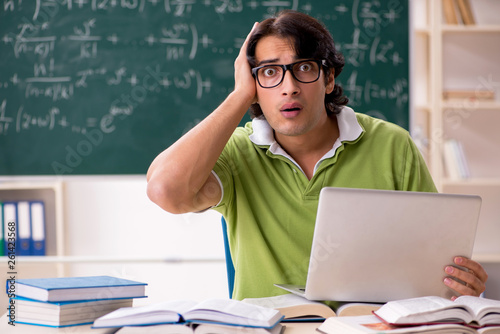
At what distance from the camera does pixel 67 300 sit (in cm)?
105

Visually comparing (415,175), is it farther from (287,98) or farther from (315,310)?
(315,310)

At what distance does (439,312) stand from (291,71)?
31.8 inches

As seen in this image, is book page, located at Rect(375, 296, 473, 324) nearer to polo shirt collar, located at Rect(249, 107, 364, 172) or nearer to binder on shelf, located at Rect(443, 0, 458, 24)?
polo shirt collar, located at Rect(249, 107, 364, 172)

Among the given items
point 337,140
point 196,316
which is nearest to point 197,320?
point 196,316

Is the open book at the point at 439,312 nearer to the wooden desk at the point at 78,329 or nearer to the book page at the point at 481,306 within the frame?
the book page at the point at 481,306

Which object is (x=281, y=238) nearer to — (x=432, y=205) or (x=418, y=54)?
(x=432, y=205)

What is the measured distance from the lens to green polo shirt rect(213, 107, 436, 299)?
1.50 m

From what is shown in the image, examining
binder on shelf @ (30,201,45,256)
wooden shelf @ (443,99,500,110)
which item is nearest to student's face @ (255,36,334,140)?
wooden shelf @ (443,99,500,110)

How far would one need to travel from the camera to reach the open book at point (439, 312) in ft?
3.08

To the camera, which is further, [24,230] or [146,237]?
[146,237]

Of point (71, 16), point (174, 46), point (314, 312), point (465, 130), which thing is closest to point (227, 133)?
point (314, 312)

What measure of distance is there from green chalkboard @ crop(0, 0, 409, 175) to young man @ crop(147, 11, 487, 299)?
1.25 meters

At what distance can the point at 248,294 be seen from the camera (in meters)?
1.50

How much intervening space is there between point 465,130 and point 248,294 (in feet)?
7.45
